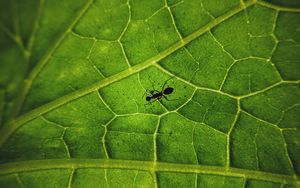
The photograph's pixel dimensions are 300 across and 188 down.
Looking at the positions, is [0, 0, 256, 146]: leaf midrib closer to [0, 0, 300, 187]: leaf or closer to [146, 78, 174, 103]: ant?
[0, 0, 300, 187]: leaf

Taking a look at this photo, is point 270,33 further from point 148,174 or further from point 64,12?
point 64,12

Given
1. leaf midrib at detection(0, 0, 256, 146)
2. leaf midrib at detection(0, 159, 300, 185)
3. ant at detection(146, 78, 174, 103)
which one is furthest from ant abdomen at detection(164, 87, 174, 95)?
leaf midrib at detection(0, 159, 300, 185)

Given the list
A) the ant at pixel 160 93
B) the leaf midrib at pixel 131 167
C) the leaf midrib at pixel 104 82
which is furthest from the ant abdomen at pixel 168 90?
the leaf midrib at pixel 131 167

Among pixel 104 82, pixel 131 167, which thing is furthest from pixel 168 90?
pixel 131 167

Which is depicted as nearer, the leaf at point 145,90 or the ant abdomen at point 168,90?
the leaf at point 145,90

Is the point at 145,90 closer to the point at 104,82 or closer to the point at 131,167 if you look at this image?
the point at 104,82

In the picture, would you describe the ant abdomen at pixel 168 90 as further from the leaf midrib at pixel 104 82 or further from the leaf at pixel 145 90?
the leaf midrib at pixel 104 82

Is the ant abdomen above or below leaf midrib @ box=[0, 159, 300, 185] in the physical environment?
above
